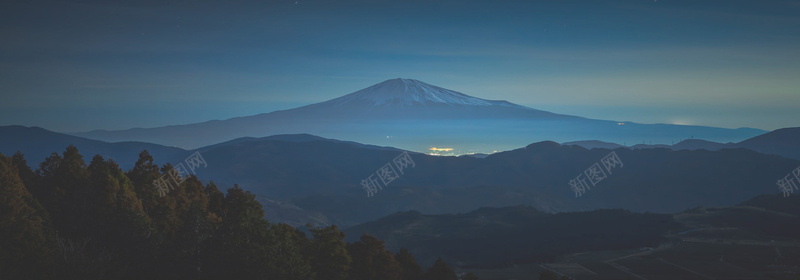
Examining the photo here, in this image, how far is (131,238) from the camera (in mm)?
43781

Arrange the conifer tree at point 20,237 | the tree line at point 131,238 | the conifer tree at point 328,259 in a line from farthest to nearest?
the conifer tree at point 328,259 < the tree line at point 131,238 < the conifer tree at point 20,237

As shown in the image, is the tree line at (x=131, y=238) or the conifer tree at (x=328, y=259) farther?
the conifer tree at (x=328, y=259)

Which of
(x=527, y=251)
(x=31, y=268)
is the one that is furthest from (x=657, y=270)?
(x=31, y=268)

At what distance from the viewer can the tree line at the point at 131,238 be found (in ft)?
121

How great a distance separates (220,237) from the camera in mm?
40844

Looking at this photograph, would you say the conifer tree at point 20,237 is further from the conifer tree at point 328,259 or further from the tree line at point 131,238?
the conifer tree at point 328,259

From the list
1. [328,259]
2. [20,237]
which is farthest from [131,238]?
[328,259]

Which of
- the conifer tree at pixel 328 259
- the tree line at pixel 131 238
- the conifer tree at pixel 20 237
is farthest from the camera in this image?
the conifer tree at pixel 328 259

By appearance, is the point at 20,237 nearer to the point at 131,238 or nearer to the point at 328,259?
the point at 131,238

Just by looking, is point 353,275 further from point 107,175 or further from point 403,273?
point 107,175

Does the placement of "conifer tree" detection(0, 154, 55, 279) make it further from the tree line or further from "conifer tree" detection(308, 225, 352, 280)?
"conifer tree" detection(308, 225, 352, 280)

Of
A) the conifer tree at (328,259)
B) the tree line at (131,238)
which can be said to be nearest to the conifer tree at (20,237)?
the tree line at (131,238)

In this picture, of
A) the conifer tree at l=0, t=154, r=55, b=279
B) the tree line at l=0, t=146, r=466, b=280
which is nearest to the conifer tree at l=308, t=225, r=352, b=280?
the tree line at l=0, t=146, r=466, b=280

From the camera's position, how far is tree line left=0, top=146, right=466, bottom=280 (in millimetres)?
36938
